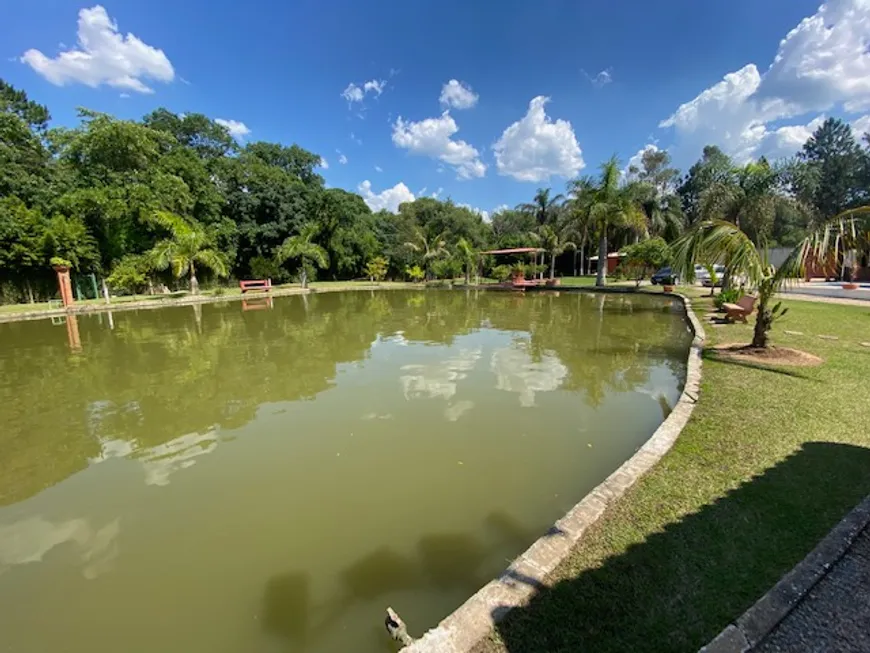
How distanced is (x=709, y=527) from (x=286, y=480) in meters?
3.26

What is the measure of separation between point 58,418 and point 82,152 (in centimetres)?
2636

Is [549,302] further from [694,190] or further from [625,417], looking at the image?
[694,190]

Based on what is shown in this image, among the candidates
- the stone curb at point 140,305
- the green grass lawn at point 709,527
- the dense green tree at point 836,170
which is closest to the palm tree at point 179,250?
the stone curb at point 140,305

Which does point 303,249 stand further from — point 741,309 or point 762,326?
point 762,326


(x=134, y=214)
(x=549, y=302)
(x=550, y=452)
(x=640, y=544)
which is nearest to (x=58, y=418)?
(x=550, y=452)

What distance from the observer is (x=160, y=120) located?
32.8 meters

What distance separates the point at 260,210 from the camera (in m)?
29.2

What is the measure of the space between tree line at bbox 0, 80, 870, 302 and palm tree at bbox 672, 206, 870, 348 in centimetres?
693

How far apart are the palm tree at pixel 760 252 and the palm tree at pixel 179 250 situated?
22251 millimetres

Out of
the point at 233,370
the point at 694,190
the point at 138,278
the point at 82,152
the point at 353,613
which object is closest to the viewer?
the point at 353,613

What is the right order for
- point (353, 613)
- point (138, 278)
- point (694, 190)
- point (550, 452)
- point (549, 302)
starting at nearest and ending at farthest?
point (353, 613), point (550, 452), point (549, 302), point (138, 278), point (694, 190)

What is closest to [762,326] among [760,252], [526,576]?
[760,252]

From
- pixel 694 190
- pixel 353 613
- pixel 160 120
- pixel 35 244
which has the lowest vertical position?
pixel 353 613

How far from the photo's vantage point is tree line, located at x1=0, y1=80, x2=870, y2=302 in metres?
18.9
